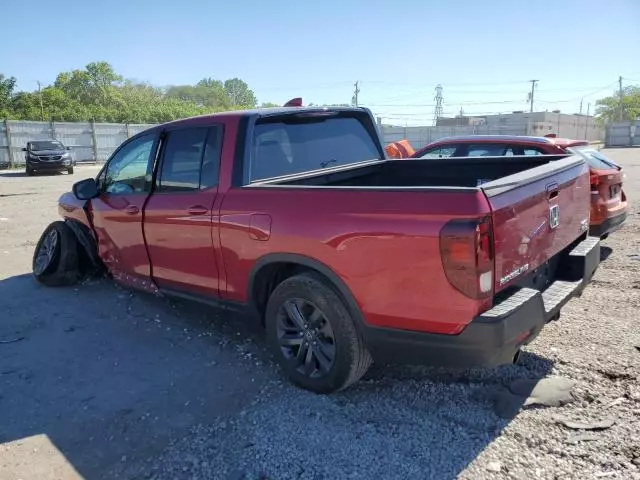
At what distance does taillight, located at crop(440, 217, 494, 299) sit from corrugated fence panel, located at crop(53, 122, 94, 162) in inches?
1289

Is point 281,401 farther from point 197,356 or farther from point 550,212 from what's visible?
point 550,212

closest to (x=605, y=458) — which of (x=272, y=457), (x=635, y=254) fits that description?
(x=272, y=457)

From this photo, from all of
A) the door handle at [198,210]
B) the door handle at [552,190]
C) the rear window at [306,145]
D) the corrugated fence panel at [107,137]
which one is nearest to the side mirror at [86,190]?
the door handle at [198,210]

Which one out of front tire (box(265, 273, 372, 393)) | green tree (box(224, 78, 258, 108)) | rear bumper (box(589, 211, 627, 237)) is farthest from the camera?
green tree (box(224, 78, 258, 108))

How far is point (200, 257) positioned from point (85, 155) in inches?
1257

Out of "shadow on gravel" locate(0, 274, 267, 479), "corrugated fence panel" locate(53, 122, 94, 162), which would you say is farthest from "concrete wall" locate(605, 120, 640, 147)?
"shadow on gravel" locate(0, 274, 267, 479)

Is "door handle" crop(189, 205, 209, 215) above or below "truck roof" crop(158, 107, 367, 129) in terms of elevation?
below

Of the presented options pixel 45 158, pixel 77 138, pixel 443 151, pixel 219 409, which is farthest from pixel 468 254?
pixel 77 138

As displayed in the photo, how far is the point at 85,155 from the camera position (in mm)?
32656

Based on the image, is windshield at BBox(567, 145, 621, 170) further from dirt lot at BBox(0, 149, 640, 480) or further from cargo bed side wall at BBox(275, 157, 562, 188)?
cargo bed side wall at BBox(275, 157, 562, 188)

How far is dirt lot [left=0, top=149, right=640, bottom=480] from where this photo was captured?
2.82 meters

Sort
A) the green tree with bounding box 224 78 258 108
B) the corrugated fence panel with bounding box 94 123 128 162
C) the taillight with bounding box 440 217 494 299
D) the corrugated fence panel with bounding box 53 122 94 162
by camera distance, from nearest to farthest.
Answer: the taillight with bounding box 440 217 494 299
the corrugated fence panel with bounding box 53 122 94 162
the corrugated fence panel with bounding box 94 123 128 162
the green tree with bounding box 224 78 258 108

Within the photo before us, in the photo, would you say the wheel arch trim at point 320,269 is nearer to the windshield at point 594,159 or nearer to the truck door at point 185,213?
the truck door at point 185,213

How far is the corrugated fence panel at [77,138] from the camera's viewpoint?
102 feet
